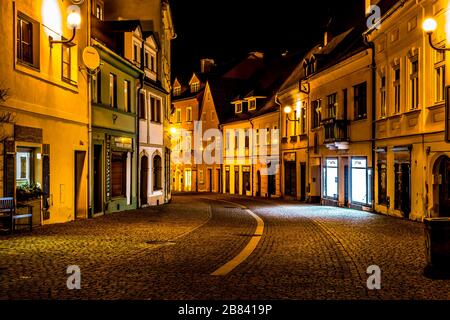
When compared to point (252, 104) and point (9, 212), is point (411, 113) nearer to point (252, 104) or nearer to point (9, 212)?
point (9, 212)

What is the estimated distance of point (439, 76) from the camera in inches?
800

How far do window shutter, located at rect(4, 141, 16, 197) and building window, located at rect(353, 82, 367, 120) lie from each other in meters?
17.2

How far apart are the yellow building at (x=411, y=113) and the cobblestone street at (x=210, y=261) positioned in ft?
8.93

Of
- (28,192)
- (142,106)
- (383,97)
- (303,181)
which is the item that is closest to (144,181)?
(142,106)

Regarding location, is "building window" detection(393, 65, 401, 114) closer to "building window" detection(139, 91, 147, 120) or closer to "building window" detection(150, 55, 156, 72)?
"building window" detection(139, 91, 147, 120)

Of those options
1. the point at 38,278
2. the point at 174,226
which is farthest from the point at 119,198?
the point at 38,278

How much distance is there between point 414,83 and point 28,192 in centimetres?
1408

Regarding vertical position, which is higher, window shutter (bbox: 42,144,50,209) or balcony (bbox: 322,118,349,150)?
balcony (bbox: 322,118,349,150)

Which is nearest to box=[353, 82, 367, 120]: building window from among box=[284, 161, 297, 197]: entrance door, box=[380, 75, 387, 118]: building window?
box=[380, 75, 387, 118]: building window

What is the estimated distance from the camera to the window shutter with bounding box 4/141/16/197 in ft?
52.1

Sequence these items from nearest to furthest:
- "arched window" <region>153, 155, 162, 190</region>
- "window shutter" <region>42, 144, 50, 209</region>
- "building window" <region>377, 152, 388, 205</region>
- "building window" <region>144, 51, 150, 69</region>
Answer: "window shutter" <region>42, 144, 50, 209</region> < "building window" <region>377, 152, 388, 205</region> < "building window" <region>144, 51, 150, 69</region> < "arched window" <region>153, 155, 162, 190</region>
